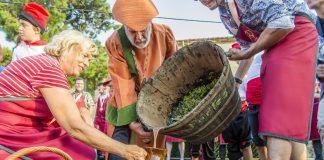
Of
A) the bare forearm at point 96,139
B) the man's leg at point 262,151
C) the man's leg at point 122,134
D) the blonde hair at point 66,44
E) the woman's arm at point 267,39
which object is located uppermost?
the blonde hair at point 66,44

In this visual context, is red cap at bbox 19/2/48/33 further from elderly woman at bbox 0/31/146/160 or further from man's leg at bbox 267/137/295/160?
man's leg at bbox 267/137/295/160

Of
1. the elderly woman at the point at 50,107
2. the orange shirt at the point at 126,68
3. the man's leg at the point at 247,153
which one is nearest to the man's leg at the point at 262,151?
the man's leg at the point at 247,153

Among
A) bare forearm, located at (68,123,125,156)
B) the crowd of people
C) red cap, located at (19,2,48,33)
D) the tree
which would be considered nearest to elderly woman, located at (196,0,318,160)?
the crowd of people

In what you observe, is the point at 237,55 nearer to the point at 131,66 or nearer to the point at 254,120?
the point at 131,66

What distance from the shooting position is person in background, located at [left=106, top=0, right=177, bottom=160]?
135 inches

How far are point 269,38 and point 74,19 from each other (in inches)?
1063

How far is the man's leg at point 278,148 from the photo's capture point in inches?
109

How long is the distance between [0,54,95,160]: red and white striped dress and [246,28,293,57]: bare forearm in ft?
3.58

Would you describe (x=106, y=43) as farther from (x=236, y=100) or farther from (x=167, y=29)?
(x=236, y=100)

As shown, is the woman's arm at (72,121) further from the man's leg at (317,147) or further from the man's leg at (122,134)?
the man's leg at (317,147)

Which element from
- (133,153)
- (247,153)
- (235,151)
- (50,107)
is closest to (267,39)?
(133,153)

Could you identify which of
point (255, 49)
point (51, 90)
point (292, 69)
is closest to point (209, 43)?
point (255, 49)

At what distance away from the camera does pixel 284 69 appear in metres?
2.77

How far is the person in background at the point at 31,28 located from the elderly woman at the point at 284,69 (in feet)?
9.07
